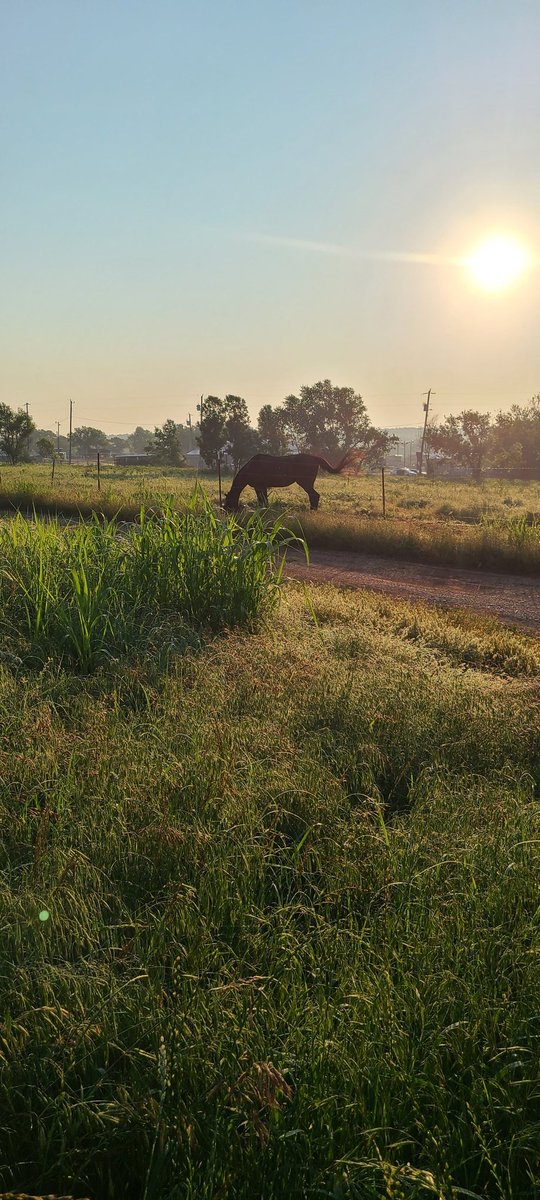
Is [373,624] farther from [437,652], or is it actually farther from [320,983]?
[320,983]

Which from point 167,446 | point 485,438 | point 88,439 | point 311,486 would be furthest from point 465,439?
point 88,439

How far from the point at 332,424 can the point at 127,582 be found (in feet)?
292

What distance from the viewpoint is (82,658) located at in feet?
20.8

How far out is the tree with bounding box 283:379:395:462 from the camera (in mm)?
91562

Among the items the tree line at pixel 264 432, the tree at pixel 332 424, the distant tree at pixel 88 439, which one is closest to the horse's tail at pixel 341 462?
the tree line at pixel 264 432

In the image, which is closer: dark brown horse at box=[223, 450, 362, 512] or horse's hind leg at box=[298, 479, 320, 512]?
dark brown horse at box=[223, 450, 362, 512]

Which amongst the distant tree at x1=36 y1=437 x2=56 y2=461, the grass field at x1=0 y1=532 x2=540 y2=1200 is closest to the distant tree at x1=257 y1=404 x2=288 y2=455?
the distant tree at x1=36 y1=437 x2=56 y2=461

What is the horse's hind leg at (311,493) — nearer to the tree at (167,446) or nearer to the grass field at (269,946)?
the grass field at (269,946)

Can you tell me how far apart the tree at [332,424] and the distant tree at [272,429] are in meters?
4.28

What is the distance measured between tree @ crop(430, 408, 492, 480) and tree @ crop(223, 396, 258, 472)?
28.9 metres

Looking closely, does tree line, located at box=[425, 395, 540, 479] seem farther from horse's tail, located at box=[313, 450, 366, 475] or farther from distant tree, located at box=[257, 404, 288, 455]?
horse's tail, located at box=[313, 450, 366, 475]

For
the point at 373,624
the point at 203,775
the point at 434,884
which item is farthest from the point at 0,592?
the point at 434,884

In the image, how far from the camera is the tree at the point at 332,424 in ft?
300

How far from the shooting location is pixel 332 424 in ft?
308
